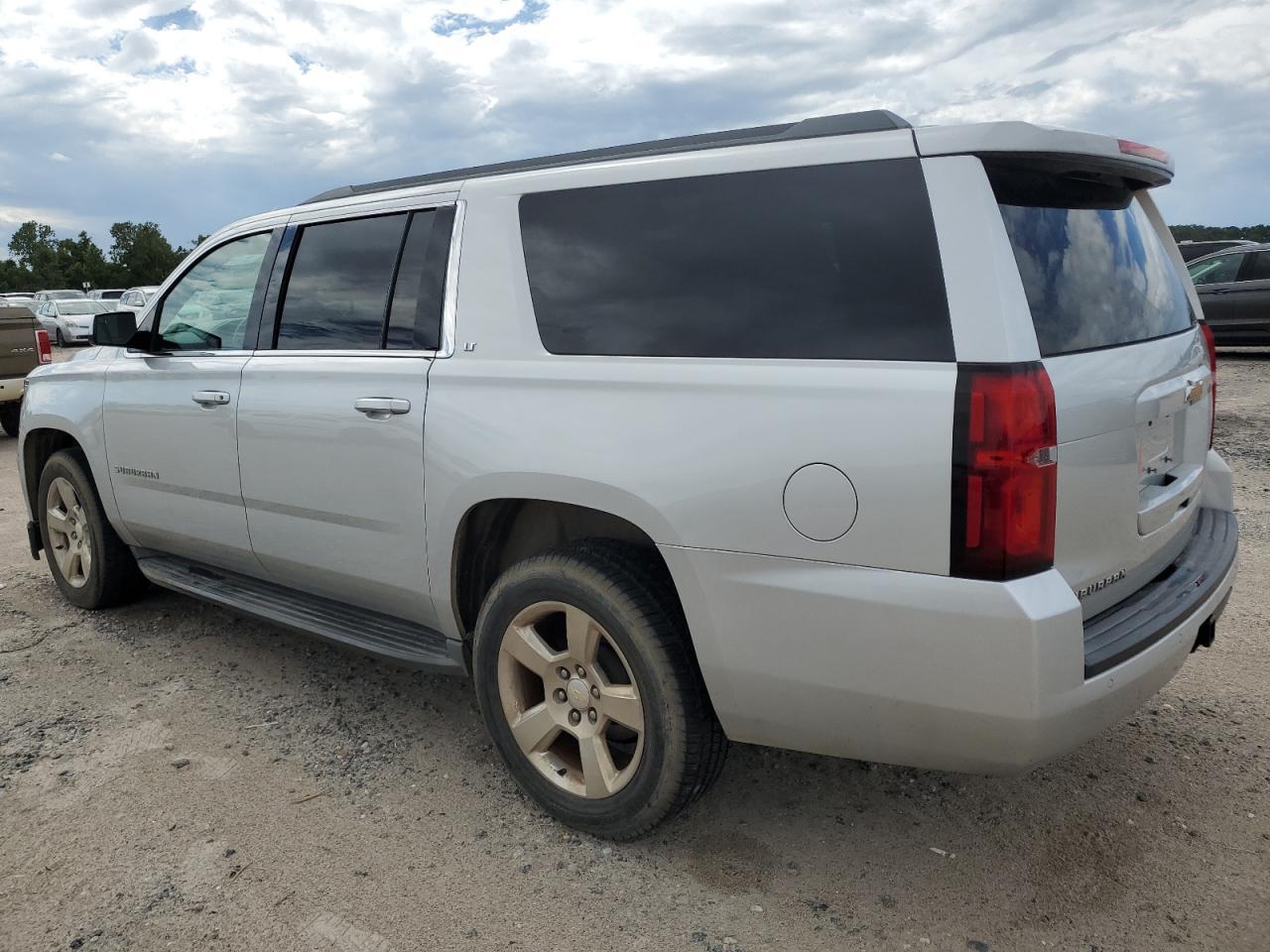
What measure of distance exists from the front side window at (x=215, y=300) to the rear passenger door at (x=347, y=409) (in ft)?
0.68

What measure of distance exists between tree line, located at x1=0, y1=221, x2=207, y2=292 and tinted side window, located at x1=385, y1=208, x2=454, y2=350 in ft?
293

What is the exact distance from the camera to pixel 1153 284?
2.79 meters

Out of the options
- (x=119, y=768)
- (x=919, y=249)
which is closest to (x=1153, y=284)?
(x=919, y=249)

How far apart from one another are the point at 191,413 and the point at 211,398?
0.18 m

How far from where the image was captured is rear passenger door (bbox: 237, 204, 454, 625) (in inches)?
122

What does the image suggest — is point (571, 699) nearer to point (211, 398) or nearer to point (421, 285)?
point (421, 285)

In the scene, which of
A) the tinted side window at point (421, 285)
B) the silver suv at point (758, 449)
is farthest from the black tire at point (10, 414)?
the tinted side window at point (421, 285)

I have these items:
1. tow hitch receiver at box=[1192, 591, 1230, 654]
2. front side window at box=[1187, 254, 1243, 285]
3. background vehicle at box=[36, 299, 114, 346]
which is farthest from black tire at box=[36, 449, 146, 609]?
background vehicle at box=[36, 299, 114, 346]

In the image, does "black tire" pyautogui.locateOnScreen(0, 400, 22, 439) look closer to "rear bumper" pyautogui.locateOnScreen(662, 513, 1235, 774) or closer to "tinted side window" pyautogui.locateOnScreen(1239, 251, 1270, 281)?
"rear bumper" pyautogui.locateOnScreen(662, 513, 1235, 774)

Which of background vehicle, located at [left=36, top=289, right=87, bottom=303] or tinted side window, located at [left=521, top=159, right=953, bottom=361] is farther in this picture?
background vehicle, located at [left=36, top=289, right=87, bottom=303]

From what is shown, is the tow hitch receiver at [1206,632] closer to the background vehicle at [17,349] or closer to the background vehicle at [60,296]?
the background vehicle at [17,349]

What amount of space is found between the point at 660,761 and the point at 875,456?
102 cm

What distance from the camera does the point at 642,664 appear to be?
8.38ft

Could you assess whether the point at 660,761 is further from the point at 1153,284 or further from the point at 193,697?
the point at 193,697
